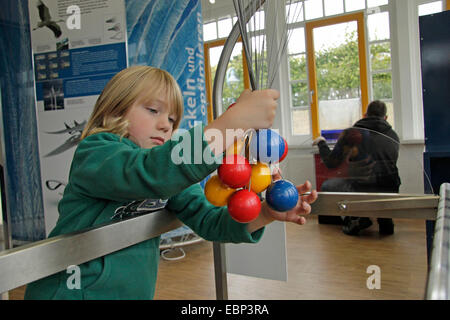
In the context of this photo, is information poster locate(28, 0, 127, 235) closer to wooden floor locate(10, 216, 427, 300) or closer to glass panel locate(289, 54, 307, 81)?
wooden floor locate(10, 216, 427, 300)

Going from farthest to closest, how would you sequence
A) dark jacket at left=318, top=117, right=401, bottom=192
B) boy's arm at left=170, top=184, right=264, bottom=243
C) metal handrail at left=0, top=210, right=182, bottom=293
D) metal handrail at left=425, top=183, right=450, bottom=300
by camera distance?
dark jacket at left=318, top=117, right=401, bottom=192 < boy's arm at left=170, top=184, right=264, bottom=243 < metal handrail at left=0, top=210, right=182, bottom=293 < metal handrail at left=425, top=183, right=450, bottom=300

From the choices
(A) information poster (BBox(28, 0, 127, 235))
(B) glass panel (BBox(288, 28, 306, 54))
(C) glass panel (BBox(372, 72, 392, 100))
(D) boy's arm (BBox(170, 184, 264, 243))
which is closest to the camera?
(D) boy's arm (BBox(170, 184, 264, 243))

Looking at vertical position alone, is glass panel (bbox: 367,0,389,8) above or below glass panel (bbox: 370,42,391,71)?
above

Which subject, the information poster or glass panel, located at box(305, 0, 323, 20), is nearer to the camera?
the information poster

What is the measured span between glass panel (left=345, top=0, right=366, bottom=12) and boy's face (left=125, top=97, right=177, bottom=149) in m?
3.55

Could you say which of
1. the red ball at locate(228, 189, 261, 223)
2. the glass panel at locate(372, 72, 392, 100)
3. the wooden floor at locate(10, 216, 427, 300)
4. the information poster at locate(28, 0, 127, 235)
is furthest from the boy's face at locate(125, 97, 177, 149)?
the glass panel at locate(372, 72, 392, 100)

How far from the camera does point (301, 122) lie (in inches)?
164

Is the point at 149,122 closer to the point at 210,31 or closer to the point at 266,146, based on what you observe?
the point at 266,146

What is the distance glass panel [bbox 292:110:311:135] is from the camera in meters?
4.13

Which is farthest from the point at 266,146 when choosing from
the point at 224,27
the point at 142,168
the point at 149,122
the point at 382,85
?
the point at 224,27

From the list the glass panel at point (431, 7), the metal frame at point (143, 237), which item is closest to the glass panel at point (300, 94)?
the glass panel at point (431, 7)

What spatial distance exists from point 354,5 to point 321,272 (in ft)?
9.05

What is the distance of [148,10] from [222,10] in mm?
1883

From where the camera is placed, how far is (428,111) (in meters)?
1.40
